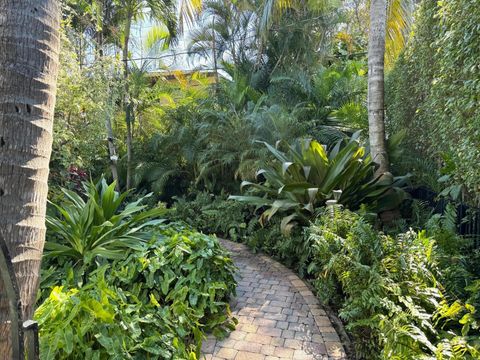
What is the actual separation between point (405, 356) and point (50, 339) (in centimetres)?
178

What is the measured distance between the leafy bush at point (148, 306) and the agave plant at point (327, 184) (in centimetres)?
133

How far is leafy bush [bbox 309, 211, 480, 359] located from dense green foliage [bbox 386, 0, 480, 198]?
1128mm

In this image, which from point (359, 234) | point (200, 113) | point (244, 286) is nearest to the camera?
point (359, 234)

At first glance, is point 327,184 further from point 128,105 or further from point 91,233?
point 128,105

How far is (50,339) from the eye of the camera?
5.64 ft

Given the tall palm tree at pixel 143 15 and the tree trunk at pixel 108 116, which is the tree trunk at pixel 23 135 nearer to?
the tree trunk at pixel 108 116

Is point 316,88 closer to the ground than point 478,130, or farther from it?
farther from it

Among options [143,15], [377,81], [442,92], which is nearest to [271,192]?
[377,81]

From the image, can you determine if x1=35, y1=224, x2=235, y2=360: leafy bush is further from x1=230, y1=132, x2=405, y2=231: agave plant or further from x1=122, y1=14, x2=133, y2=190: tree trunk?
x1=122, y1=14, x2=133, y2=190: tree trunk

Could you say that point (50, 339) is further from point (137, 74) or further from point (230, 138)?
point (137, 74)

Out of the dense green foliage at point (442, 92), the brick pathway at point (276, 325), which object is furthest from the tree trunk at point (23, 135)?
the dense green foliage at point (442, 92)

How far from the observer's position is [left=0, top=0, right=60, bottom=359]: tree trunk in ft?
3.37

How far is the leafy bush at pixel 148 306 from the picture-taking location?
1.78 meters

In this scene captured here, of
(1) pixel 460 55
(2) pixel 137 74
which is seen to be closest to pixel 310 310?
(1) pixel 460 55
